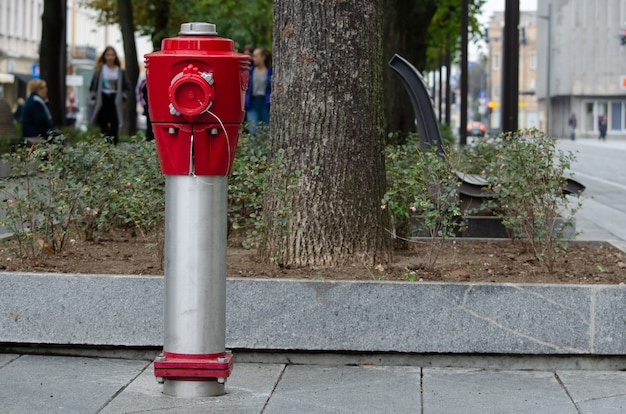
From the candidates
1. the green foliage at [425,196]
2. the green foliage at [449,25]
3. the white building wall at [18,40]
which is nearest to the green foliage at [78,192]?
the green foliage at [425,196]

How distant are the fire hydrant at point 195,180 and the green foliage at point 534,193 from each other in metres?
2.39

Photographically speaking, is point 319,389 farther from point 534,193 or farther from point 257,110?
point 257,110

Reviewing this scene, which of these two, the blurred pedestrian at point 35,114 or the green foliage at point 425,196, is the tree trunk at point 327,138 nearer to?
the green foliage at point 425,196

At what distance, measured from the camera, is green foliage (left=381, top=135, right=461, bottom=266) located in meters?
6.57

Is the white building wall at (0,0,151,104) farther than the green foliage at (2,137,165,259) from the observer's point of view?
Yes

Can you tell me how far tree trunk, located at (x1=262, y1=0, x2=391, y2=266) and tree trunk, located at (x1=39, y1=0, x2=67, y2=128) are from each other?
17.0 meters

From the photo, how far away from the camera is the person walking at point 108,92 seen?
63.4ft

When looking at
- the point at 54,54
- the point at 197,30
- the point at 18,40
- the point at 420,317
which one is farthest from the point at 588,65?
the point at 197,30

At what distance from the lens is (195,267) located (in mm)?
4926

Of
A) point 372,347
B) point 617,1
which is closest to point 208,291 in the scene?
point 372,347

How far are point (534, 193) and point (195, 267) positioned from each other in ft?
8.94

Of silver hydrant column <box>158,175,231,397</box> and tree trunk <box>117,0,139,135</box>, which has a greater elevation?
tree trunk <box>117,0,139,135</box>

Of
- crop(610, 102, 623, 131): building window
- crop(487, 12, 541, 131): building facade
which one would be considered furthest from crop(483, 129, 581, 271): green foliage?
crop(487, 12, 541, 131): building facade

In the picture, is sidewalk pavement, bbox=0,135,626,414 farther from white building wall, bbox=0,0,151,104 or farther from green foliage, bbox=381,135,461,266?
white building wall, bbox=0,0,151,104
